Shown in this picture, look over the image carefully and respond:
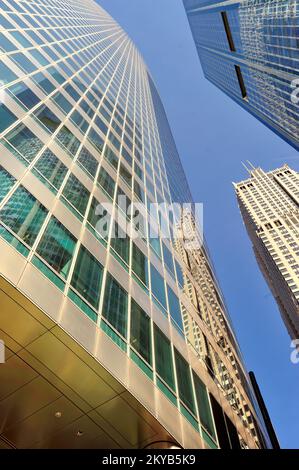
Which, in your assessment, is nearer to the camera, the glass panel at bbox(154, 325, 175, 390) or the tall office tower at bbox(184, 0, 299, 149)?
the glass panel at bbox(154, 325, 175, 390)

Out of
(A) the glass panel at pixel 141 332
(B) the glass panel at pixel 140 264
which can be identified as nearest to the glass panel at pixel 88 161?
(B) the glass panel at pixel 140 264

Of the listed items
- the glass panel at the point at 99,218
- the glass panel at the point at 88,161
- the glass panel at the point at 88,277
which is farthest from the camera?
the glass panel at the point at 88,161

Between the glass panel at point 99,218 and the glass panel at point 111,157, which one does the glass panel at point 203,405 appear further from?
the glass panel at point 111,157

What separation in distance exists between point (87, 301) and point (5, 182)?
5083 millimetres

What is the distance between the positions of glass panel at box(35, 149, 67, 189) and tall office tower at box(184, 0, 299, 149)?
2497 inches

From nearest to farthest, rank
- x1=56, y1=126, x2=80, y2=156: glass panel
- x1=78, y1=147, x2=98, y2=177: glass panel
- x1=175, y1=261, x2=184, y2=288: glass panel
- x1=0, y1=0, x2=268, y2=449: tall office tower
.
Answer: x1=0, y1=0, x2=268, y2=449: tall office tower, x1=56, y1=126, x2=80, y2=156: glass panel, x1=78, y1=147, x2=98, y2=177: glass panel, x1=175, y1=261, x2=184, y2=288: glass panel

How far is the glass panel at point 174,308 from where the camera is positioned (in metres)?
18.4

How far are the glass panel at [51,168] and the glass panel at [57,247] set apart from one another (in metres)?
2.60

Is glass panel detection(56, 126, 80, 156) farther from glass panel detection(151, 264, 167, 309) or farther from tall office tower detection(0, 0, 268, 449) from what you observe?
glass panel detection(151, 264, 167, 309)

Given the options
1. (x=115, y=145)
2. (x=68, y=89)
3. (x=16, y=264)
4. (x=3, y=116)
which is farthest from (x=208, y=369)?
(x=68, y=89)

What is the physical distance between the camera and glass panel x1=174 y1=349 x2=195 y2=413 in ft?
46.8

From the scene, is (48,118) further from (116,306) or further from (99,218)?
(116,306)

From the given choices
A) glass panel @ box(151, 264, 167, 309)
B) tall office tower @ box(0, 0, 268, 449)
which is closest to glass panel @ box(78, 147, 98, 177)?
tall office tower @ box(0, 0, 268, 449)
